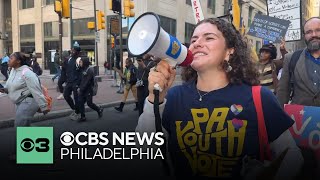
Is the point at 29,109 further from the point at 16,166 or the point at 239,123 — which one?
the point at 239,123

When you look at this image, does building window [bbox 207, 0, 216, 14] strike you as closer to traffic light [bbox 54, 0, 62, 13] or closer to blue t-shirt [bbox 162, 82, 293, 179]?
traffic light [bbox 54, 0, 62, 13]

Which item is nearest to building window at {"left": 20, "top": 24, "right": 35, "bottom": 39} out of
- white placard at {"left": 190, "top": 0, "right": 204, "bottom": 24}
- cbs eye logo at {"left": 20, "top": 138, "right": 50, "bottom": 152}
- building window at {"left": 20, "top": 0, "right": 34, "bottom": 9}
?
building window at {"left": 20, "top": 0, "right": 34, "bottom": 9}

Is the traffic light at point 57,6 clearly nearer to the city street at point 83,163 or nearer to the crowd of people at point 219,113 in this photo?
the city street at point 83,163

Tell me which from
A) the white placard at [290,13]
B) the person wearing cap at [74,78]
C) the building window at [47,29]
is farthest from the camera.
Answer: the building window at [47,29]

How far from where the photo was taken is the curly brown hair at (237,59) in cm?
190

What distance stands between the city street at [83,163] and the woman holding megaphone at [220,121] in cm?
27

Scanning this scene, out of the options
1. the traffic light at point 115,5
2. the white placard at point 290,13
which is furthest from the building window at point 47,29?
the white placard at point 290,13

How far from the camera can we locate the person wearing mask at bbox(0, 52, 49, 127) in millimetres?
4840

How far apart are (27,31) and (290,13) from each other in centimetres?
3800

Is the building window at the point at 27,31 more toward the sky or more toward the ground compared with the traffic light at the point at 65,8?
more toward the sky

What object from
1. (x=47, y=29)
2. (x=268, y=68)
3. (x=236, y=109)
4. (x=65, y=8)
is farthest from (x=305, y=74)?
(x=47, y=29)

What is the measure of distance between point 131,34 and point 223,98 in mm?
583

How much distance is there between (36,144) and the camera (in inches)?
124

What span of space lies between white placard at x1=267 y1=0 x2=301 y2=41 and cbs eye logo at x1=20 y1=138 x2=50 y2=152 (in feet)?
16.1
